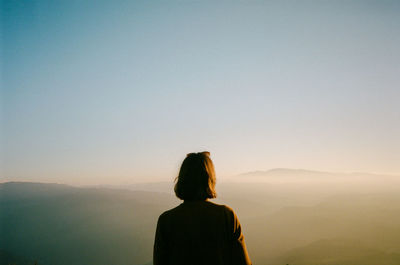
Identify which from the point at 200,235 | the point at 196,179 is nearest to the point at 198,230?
the point at 200,235

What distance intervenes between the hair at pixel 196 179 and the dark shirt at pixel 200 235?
3.5 inches

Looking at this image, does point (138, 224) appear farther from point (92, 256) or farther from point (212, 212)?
point (212, 212)

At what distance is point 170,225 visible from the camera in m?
2.03

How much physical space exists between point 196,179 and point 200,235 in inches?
19.2

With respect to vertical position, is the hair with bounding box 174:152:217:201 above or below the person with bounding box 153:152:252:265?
above

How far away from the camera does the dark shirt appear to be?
1992 mm

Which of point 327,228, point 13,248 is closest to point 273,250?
point 327,228

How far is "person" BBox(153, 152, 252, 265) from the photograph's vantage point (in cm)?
200

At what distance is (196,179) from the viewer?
2162mm

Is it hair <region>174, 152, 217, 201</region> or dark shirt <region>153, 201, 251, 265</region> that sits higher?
hair <region>174, 152, 217, 201</region>

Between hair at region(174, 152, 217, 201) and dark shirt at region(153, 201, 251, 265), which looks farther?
hair at region(174, 152, 217, 201)

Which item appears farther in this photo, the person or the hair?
the hair

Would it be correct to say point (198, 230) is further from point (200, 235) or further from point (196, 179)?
point (196, 179)

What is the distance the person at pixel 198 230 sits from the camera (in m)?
2.00
